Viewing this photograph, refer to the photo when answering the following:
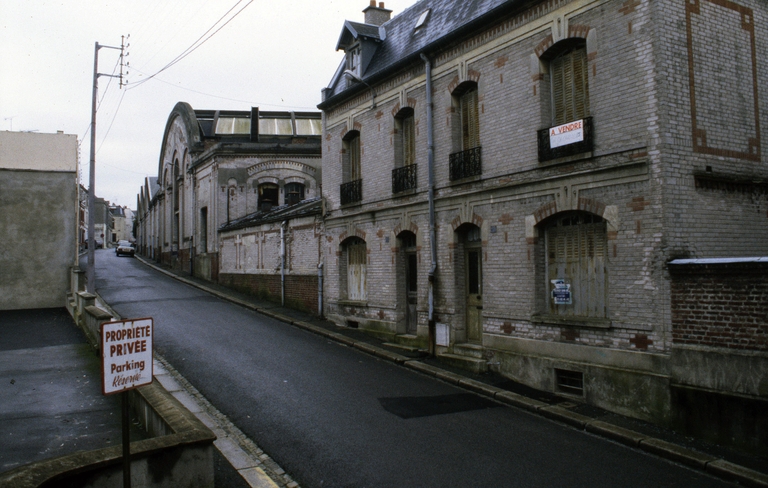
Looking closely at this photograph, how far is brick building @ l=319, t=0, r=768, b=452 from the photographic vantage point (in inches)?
334

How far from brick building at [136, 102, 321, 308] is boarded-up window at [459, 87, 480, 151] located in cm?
1625

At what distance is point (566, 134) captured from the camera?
10297 mm

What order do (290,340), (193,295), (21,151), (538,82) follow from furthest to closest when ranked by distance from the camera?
(193,295) < (21,151) < (290,340) < (538,82)

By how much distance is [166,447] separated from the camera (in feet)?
18.2

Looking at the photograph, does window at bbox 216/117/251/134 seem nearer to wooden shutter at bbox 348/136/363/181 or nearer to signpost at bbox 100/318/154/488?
wooden shutter at bbox 348/136/363/181

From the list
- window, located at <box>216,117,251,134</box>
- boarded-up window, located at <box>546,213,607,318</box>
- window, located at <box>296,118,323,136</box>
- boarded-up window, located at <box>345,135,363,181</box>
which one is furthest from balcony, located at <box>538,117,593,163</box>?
window, located at <box>216,117,251,134</box>

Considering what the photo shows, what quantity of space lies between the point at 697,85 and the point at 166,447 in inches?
371

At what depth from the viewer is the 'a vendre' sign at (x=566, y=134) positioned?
33.0 feet

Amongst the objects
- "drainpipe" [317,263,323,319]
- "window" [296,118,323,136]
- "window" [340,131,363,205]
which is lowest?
"drainpipe" [317,263,323,319]

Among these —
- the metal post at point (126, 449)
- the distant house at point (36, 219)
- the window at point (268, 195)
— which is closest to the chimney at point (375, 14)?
the distant house at point (36, 219)

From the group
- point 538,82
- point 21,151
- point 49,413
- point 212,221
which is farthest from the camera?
point 212,221

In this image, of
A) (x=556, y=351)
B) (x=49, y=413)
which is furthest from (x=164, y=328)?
(x=556, y=351)

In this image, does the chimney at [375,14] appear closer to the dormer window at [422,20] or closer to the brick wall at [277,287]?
the dormer window at [422,20]

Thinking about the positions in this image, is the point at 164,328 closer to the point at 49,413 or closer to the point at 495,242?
the point at 49,413
